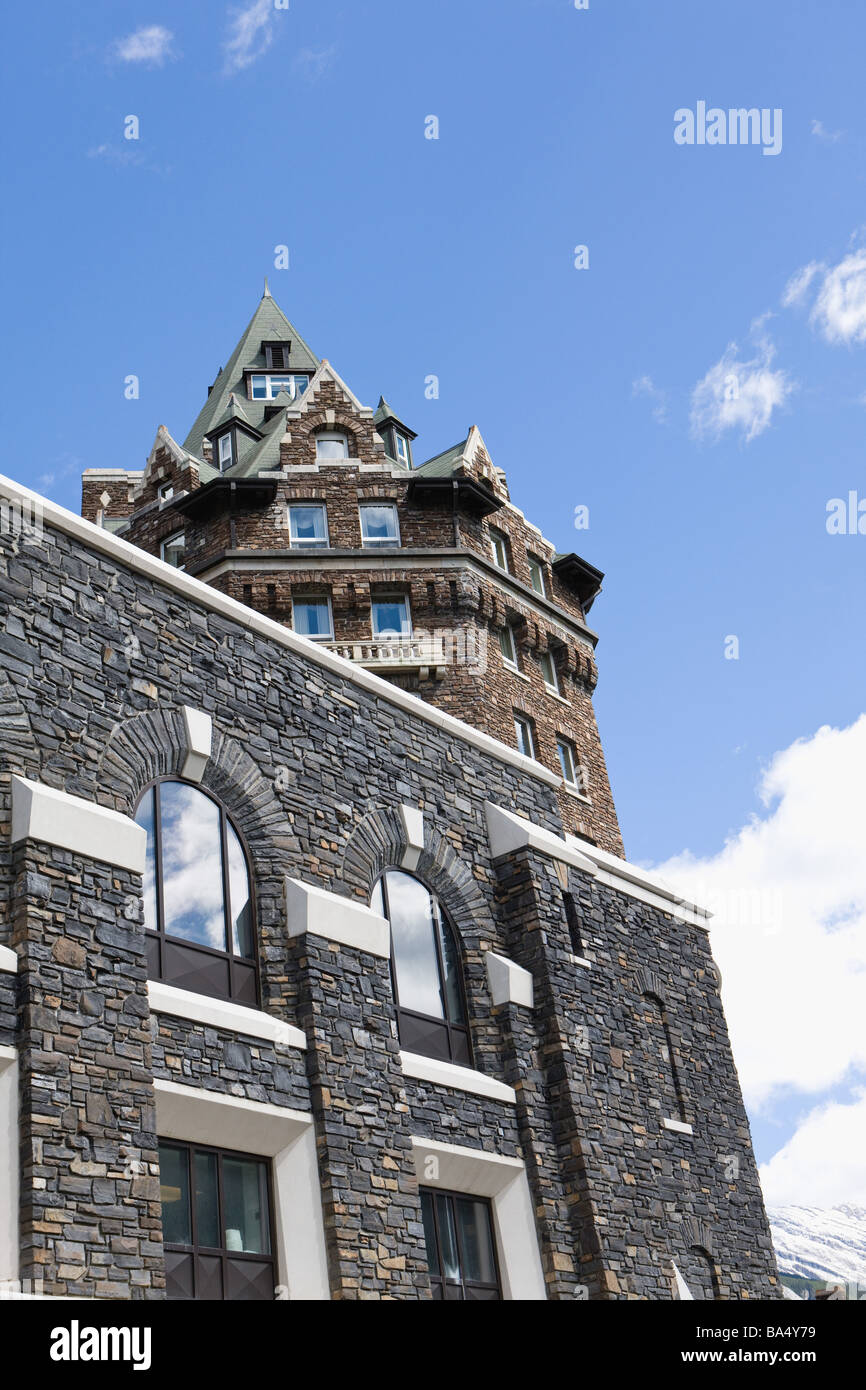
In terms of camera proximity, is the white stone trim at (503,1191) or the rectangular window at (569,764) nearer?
the white stone trim at (503,1191)

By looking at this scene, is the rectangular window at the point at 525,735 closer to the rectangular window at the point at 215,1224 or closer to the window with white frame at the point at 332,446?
the window with white frame at the point at 332,446

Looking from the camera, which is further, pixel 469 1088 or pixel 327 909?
pixel 469 1088

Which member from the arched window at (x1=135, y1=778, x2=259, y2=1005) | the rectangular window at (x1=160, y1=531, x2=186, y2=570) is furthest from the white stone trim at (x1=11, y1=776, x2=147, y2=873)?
the rectangular window at (x1=160, y1=531, x2=186, y2=570)

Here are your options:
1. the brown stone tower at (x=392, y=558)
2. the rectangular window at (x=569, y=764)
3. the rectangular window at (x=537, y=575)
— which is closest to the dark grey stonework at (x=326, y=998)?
the brown stone tower at (x=392, y=558)

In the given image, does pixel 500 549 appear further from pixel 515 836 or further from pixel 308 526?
pixel 515 836

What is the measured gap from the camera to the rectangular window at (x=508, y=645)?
3192 cm

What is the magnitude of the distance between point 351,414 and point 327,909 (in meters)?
20.7

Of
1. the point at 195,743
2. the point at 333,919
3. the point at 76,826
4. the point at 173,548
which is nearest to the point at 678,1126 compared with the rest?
the point at 333,919

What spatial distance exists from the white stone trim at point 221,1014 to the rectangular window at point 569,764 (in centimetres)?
1832

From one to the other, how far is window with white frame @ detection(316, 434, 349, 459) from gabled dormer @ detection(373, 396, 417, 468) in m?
1.98
